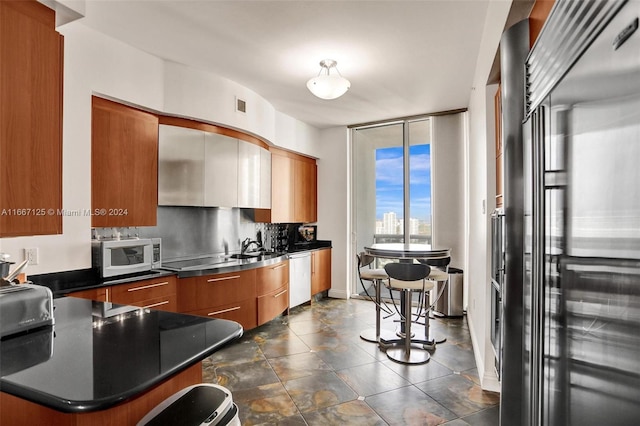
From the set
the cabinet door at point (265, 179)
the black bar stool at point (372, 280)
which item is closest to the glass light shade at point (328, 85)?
the cabinet door at point (265, 179)

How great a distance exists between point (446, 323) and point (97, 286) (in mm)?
3724

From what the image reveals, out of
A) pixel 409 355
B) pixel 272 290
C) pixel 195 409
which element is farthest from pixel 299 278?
pixel 195 409

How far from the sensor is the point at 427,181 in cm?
510

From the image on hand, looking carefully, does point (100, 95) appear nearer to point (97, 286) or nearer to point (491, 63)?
point (97, 286)

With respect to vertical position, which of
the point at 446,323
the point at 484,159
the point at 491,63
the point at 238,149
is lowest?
the point at 446,323

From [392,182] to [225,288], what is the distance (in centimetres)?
310

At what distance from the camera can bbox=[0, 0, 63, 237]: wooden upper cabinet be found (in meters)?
1.46

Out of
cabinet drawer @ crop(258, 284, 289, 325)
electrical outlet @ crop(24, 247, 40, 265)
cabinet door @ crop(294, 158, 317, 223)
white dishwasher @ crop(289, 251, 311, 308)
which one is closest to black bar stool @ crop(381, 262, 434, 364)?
cabinet drawer @ crop(258, 284, 289, 325)

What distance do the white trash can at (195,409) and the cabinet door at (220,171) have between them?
256cm

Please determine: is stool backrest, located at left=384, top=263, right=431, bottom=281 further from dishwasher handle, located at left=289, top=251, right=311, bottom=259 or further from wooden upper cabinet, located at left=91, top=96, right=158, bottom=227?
wooden upper cabinet, located at left=91, top=96, right=158, bottom=227

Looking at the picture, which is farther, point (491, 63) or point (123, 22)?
point (123, 22)

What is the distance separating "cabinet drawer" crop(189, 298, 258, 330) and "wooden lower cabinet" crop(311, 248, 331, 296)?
1.52 metres

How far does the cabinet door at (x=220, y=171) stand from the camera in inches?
142

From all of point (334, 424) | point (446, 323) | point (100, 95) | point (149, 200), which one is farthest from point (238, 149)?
point (446, 323)
